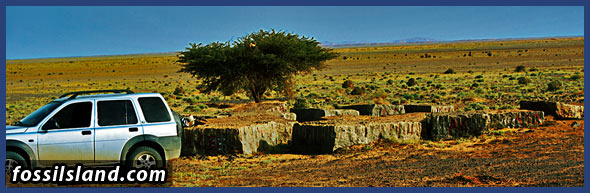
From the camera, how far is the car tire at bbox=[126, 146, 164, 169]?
830 cm

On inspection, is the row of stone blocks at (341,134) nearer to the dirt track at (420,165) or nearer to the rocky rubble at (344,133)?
the rocky rubble at (344,133)

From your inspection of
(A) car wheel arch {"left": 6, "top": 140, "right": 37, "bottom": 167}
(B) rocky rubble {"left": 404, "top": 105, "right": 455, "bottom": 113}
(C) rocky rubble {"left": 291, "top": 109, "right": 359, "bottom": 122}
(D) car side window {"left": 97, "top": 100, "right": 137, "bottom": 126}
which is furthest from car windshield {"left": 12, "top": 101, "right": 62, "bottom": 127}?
(B) rocky rubble {"left": 404, "top": 105, "right": 455, "bottom": 113}

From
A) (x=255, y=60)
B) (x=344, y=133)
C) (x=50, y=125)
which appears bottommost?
(x=344, y=133)

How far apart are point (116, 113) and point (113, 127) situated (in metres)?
0.28

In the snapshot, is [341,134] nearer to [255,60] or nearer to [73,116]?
[73,116]

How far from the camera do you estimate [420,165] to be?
1174 centimetres

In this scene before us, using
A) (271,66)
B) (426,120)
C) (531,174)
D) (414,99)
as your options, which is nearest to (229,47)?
(271,66)

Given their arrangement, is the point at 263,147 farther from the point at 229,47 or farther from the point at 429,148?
the point at 229,47

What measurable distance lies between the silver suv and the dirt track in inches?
43.6

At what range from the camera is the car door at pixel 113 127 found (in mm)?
8141

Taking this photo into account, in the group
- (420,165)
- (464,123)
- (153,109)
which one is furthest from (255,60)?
(153,109)

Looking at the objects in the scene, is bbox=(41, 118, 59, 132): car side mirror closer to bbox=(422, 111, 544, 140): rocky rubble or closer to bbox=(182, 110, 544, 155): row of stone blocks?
bbox=(182, 110, 544, 155): row of stone blocks

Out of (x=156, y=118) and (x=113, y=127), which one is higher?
(x=156, y=118)

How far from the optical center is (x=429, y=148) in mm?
13922
